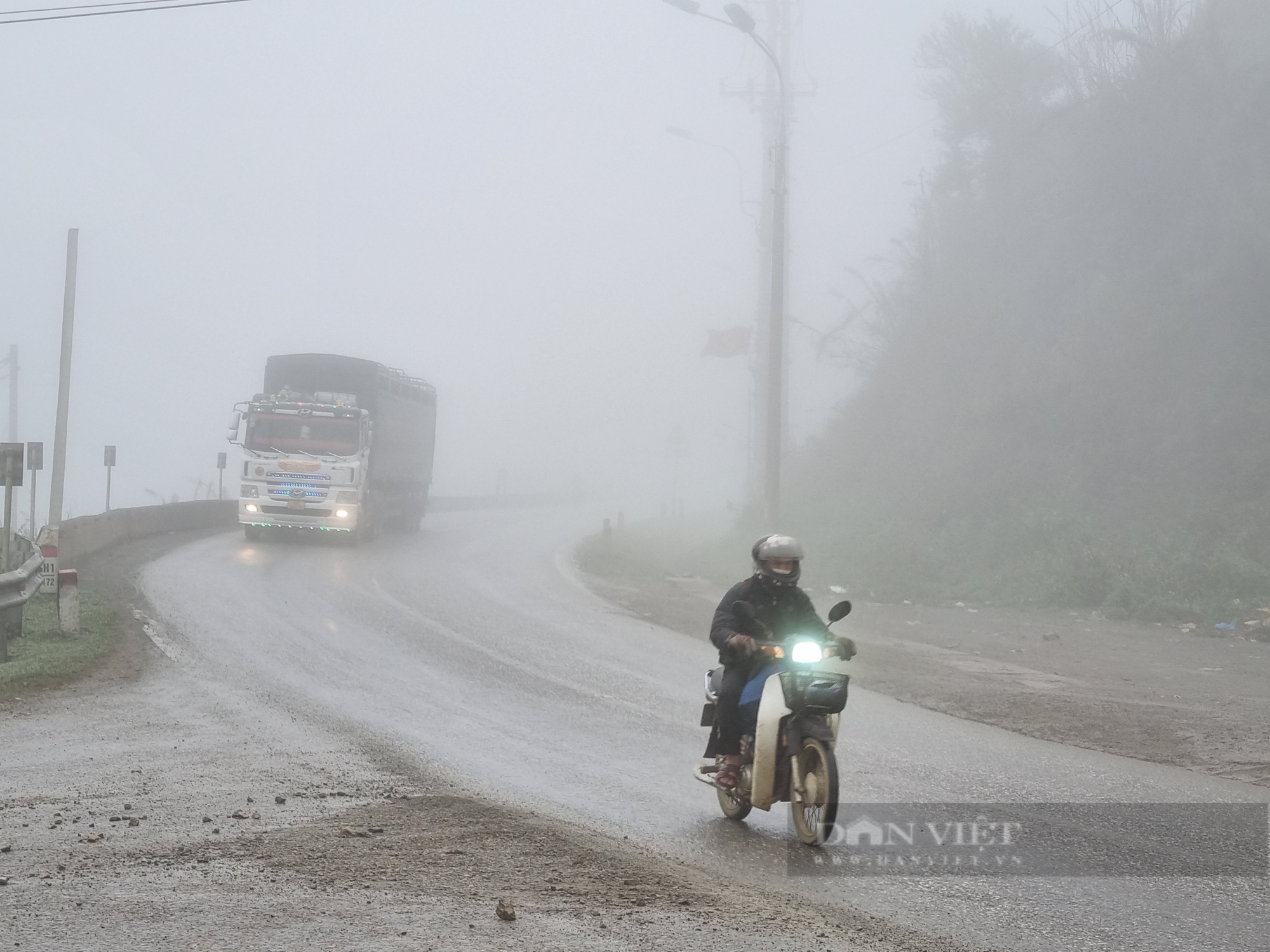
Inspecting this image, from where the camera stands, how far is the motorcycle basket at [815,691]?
6355 mm

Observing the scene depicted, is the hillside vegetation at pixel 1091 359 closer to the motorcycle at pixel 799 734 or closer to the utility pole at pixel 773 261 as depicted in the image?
the utility pole at pixel 773 261

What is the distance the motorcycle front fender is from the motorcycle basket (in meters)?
0.07

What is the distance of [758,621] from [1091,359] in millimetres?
20226

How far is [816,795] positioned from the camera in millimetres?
6219

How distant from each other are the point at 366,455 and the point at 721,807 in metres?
22.6

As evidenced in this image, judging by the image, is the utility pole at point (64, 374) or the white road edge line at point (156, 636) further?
the utility pole at point (64, 374)

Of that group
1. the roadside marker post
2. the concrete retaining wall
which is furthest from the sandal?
the concrete retaining wall

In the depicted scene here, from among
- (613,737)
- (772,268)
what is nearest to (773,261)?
(772,268)

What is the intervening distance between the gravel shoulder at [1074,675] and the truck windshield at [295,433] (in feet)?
33.3

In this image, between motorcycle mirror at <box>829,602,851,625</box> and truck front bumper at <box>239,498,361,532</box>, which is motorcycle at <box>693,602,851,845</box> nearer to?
motorcycle mirror at <box>829,602,851,625</box>

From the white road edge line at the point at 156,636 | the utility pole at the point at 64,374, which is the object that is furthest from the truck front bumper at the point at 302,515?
the white road edge line at the point at 156,636

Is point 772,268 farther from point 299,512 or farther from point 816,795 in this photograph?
point 816,795

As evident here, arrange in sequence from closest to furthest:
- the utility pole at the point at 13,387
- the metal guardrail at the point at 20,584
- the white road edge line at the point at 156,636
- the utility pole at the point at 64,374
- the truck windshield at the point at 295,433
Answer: the metal guardrail at the point at 20,584 → the white road edge line at the point at 156,636 → the truck windshield at the point at 295,433 → the utility pole at the point at 64,374 → the utility pole at the point at 13,387

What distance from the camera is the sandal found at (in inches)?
270
